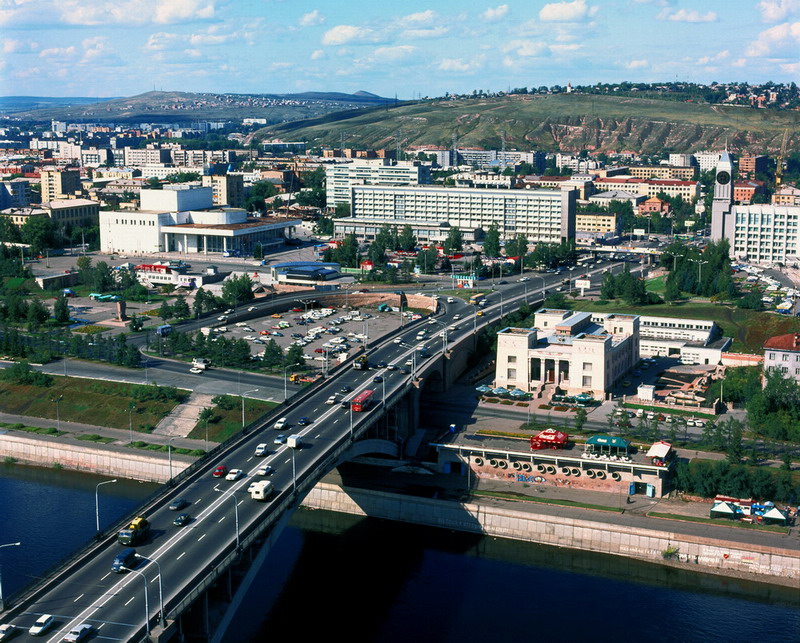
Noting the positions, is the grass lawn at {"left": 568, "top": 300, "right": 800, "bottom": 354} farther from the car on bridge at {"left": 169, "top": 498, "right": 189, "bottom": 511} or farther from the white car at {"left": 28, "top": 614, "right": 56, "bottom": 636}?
the white car at {"left": 28, "top": 614, "right": 56, "bottom": 636}

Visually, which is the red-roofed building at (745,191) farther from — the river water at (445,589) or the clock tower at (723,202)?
the river water at (445,589)

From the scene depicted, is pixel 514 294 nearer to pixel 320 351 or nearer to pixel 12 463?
pixel 320 351

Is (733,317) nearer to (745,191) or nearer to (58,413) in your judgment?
(58,413)

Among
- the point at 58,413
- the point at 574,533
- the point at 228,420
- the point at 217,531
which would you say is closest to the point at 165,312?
the point at 58,413

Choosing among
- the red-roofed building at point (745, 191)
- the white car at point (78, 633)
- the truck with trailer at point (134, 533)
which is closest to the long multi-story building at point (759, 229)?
the red-roofed building at point (745, 191)

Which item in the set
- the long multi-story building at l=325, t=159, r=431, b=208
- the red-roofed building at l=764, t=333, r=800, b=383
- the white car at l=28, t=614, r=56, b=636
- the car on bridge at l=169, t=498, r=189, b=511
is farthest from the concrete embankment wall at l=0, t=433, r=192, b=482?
the long multi-story building at l=325, t=159, r=431, b=208
